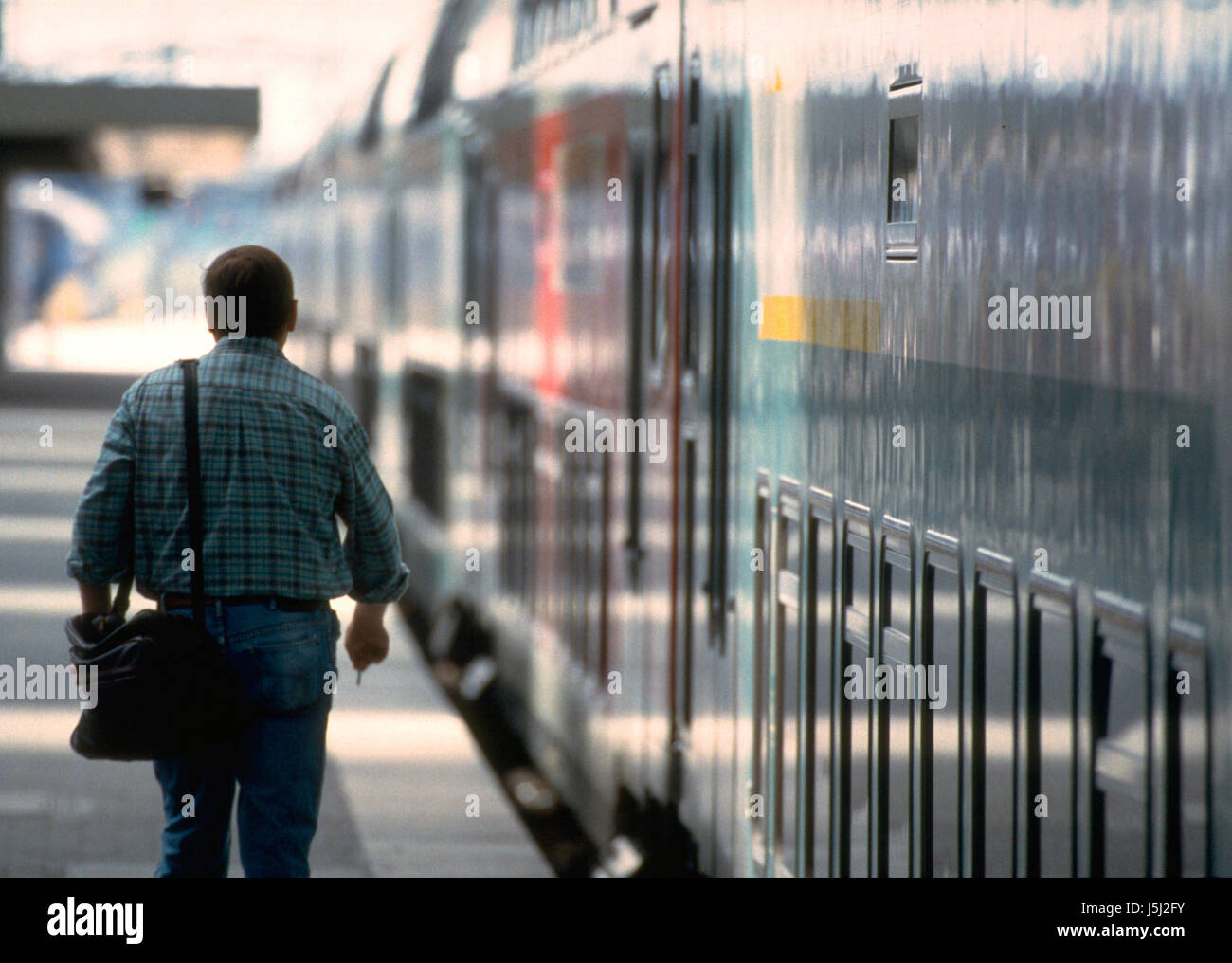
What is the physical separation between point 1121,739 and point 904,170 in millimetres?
1288

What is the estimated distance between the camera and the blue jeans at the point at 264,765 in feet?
13.1

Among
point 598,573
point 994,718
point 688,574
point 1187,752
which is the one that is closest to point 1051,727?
point 994,718

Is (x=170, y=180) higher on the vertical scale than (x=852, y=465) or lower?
higher

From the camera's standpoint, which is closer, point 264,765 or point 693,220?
point 264,765

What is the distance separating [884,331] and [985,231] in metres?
0.56

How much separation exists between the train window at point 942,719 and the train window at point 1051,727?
306mm

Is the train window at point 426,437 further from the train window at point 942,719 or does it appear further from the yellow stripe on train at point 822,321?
the train window at point 942,719

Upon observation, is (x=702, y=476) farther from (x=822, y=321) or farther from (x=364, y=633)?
(x=364, y=633)

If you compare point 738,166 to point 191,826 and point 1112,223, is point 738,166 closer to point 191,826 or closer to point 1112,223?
point 191,826

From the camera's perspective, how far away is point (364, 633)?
420cm

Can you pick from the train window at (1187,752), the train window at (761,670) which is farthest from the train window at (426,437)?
the train window at (1187,752)

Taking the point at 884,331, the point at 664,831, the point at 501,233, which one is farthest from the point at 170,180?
the point at 884,331

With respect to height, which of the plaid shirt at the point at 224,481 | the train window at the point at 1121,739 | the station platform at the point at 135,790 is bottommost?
the station platform at the point at 135,790

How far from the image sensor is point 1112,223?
2.72 m
